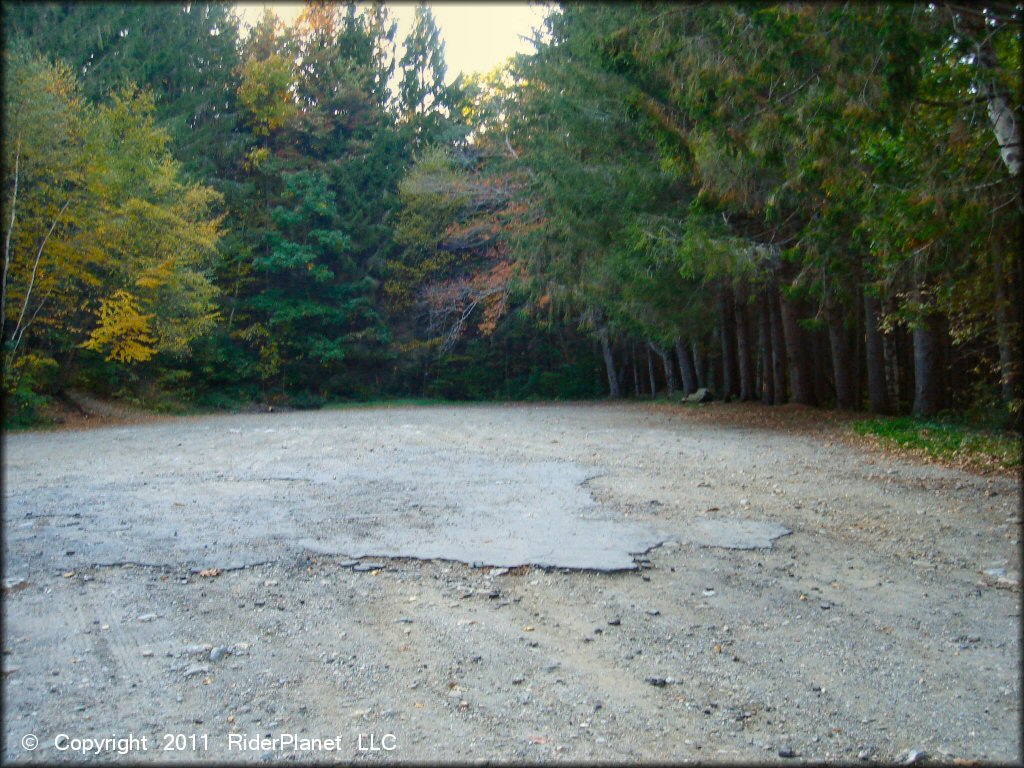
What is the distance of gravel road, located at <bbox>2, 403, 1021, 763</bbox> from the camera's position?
124 inches

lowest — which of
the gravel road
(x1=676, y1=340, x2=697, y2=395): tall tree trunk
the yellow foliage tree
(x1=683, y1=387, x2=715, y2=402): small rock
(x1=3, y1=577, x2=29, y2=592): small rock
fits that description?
the gravel road

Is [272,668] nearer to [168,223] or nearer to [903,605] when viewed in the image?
[903,605]

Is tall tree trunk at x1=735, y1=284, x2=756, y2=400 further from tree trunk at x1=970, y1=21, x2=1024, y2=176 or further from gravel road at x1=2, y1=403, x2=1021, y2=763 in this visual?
tree trunk at x1=970, y1=21, x2=1024, y2=176

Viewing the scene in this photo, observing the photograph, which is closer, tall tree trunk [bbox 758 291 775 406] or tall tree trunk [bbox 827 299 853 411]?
tall tree trunk [bbox 827 299 853 411]

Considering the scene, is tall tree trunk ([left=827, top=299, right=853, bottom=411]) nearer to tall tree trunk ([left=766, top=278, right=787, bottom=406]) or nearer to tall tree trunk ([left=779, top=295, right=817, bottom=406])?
tall tree trunk ([left=779, top=295, right=817, bottom=406])

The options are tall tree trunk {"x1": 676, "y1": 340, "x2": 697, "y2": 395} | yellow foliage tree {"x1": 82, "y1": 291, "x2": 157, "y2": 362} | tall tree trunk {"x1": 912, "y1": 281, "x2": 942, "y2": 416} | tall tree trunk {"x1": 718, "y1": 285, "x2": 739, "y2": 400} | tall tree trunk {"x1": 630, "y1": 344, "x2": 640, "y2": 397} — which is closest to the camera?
tall tree trunk {"x1": 912, "y1": 281, "x2": 942, "y2": 416}

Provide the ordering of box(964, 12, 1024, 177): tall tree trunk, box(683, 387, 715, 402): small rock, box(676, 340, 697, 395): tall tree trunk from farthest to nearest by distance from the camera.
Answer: box(676, 340, 697, 395): tall tree trunk
box(683, 387, 715, 402): small rock
box(964, 12, 1024, 177): tall tree trunk

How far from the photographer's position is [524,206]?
24.4 metres

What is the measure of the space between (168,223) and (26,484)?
49.3 ft

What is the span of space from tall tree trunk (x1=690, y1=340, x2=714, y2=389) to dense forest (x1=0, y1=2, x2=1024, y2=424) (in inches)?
7.3

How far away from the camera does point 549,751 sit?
2.98 metres

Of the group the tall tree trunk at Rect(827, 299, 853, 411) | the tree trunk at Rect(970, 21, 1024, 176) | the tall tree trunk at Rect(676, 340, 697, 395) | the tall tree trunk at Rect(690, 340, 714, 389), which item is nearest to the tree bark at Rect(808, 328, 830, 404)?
the tall tree trunk at Rect(827, 299, 853, 411)

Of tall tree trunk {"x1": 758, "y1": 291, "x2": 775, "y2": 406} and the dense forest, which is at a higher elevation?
the dense forest

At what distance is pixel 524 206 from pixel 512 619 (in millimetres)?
21133
